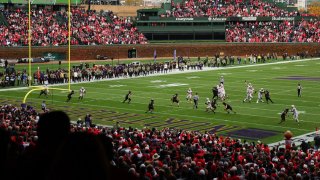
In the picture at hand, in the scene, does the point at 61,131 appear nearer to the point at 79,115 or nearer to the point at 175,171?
the point at 175,171

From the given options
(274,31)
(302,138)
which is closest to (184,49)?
(274,31)

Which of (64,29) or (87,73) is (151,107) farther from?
(64,29)

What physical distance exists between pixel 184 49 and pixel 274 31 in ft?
54.1

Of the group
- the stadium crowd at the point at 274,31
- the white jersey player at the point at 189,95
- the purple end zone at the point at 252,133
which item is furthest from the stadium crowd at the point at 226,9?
the purple end zone at the point at 252,133

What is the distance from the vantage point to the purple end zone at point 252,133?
24.6 metres

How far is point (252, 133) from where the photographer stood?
25.3m

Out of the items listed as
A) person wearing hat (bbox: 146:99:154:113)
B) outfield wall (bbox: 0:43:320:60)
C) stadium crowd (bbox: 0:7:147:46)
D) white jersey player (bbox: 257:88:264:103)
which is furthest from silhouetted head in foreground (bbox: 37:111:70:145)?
outfield wall (bbox: 0:43:320:60)

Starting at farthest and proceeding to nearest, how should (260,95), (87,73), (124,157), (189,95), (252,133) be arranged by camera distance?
(87,73) → (189,95) → (260,95) → (252,133) → (124,157)

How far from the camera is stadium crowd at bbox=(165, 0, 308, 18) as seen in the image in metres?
83.5

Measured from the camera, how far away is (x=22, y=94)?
39.3m

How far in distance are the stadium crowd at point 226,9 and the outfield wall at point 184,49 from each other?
815 centimetres

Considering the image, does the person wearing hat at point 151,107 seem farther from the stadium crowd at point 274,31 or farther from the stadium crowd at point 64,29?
the stadium crowd at point 274,31

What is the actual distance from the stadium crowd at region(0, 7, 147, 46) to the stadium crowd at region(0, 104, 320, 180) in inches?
1597

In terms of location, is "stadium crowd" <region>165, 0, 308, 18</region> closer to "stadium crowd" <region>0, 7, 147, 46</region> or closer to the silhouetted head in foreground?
"stadium crowd" <region>0, 7, 147, 46</region>
